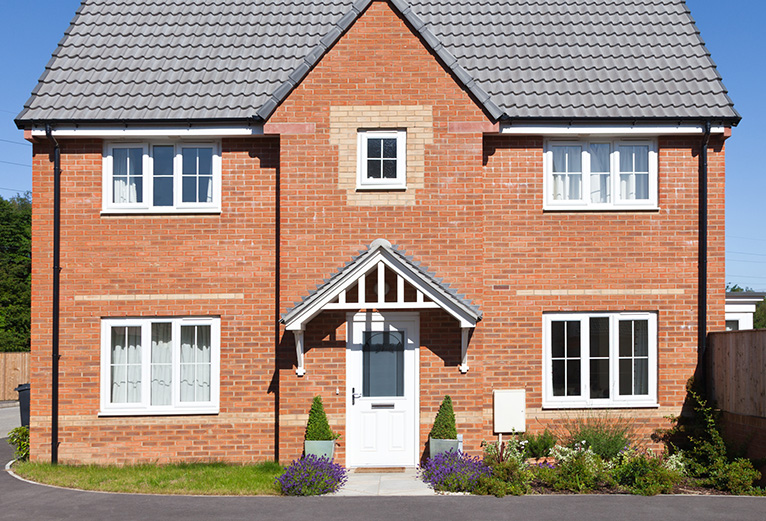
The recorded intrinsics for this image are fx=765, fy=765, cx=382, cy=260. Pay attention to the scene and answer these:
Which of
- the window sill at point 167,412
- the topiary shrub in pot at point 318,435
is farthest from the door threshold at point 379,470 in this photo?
the window sill at point 167,412

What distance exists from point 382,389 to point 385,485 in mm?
1710

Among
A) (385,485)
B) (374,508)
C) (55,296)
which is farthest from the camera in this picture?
(55,296)

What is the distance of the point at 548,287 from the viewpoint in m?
13.4

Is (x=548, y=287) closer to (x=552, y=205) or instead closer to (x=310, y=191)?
(x=552, y=205)

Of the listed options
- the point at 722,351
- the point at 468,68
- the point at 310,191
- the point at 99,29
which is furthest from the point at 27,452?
the point at 722,351

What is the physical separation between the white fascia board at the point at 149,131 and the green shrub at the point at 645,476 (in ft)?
26.2

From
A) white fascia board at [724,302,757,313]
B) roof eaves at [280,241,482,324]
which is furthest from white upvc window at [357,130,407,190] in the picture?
white fascia board at [724,302,757,313]

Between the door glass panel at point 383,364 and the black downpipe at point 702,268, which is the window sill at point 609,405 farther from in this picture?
the door glass panel at point 383,364

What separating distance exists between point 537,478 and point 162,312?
22.3 feet

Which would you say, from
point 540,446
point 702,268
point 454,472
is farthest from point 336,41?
point 540,446

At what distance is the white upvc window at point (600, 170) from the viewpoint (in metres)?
13.6

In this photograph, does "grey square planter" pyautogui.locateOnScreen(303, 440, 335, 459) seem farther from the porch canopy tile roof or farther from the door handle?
the porch canopy tile roof

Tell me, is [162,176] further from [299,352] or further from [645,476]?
[645,476]

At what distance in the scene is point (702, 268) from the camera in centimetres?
1341
